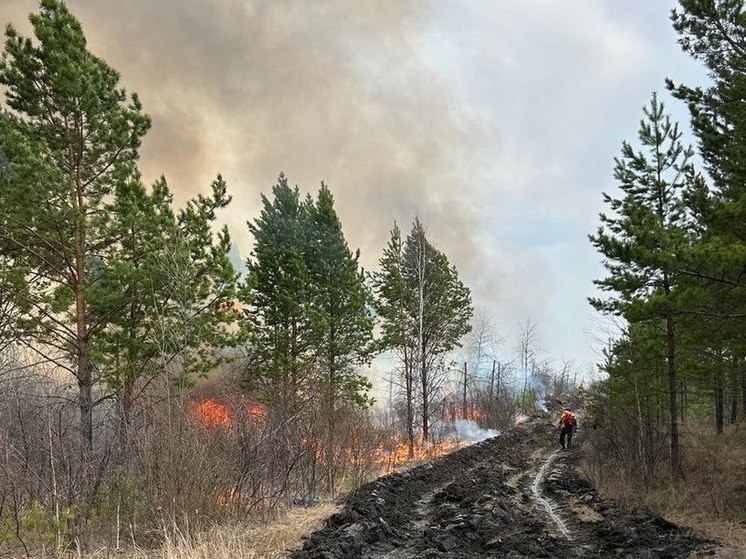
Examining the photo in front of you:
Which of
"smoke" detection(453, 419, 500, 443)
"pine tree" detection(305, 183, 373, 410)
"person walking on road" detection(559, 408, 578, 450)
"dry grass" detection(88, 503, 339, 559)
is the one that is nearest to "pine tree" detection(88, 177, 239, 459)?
"dry grass" detection(88, 503, 339, 559)

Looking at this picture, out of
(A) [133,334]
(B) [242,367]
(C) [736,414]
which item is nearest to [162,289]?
(A) [133,334]

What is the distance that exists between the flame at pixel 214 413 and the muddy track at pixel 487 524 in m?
2.94

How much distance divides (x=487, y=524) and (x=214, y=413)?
6337 millimetres

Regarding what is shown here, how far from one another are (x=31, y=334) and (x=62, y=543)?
22.7ft

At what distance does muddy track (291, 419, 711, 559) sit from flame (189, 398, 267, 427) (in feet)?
9.64

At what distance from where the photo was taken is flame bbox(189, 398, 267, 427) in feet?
36.9

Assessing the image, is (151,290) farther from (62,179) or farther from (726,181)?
(726,181)

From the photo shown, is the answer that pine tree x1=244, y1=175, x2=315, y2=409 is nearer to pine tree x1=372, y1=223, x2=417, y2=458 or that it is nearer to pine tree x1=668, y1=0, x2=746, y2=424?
pine tree x1=372, y1=223, x2=417, y2=458

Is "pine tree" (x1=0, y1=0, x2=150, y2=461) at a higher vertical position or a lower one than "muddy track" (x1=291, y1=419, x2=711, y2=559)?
higher

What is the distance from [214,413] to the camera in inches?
496

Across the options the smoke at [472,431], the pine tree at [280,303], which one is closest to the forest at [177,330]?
the pine tree at [280,303]

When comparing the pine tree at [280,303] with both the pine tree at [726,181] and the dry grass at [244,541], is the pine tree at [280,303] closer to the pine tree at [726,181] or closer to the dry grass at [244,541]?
the dry grass at [244,541]

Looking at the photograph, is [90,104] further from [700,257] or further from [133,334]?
[700,257]

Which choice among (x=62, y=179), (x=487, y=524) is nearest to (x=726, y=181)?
(x=487, y=524)
